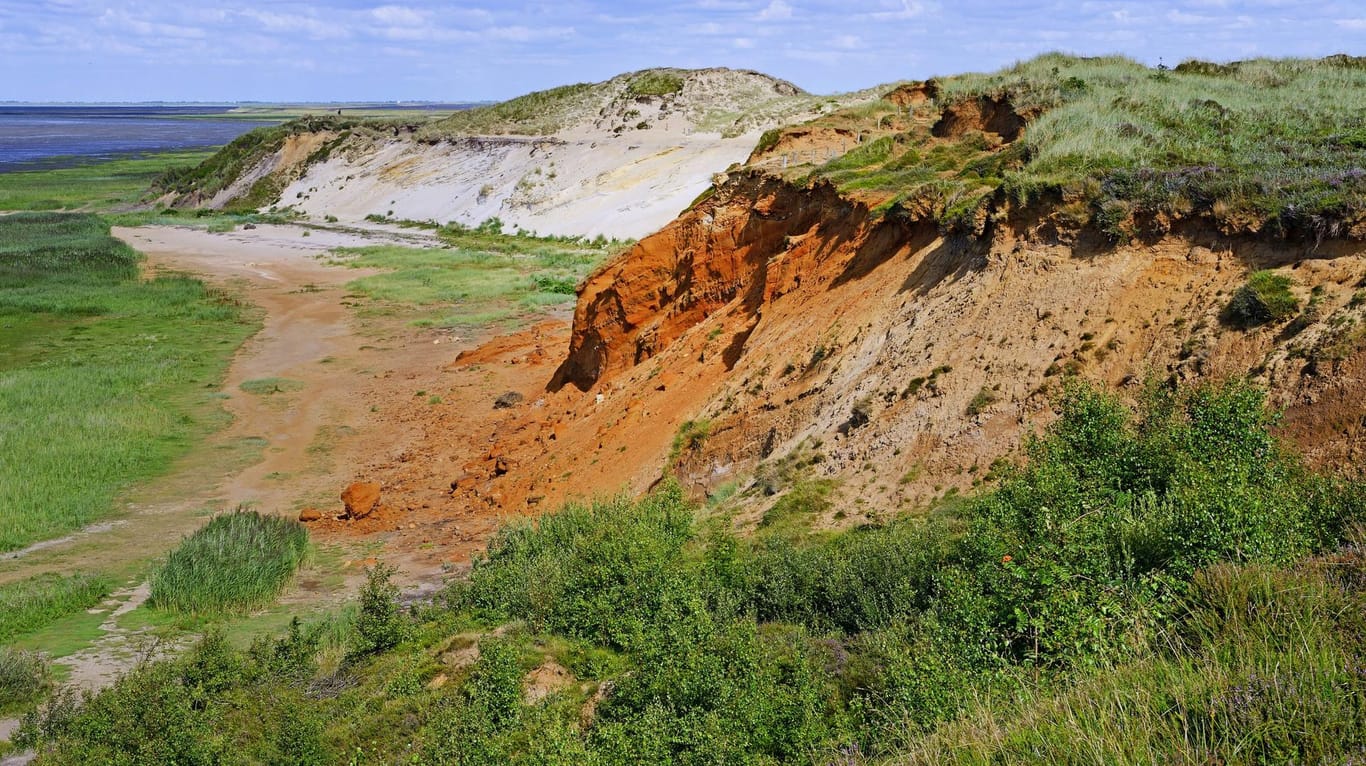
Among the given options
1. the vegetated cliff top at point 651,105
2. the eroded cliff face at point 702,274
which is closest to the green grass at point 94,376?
the eroded cliff face at point 702,274

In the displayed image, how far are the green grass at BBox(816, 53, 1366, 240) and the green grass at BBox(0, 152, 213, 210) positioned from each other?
80.7 meters

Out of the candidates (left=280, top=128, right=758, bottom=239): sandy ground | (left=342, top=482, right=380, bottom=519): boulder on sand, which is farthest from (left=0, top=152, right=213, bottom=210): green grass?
(left=342, top=482, right=380, bottom=519): boulder on sand

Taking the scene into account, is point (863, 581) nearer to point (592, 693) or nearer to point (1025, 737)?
point (592, 693)

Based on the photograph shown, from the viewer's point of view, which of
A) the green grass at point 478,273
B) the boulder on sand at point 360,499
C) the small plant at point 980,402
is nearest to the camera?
the small plant at point 980,402

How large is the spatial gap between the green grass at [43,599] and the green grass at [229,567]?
0.87 m

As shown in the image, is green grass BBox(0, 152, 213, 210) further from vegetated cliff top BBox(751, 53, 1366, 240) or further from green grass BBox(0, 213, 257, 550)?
vegetated cliff top BBox(751, 53, 1366, 240)

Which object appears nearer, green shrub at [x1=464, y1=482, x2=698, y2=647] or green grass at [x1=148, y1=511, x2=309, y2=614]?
green shrub at [x1=464, y1=482, x2=698, y2=647]

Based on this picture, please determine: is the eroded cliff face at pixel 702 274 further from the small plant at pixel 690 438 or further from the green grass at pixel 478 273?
the green grass at pixel 478 273

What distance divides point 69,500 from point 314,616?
760 cm

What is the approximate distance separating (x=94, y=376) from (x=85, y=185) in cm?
8251

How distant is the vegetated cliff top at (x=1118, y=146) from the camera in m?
10.8

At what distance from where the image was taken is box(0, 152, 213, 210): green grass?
81.9 metres

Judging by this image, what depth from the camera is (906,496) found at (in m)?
10.9

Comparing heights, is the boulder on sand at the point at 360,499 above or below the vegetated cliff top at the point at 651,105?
below
